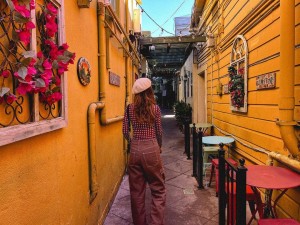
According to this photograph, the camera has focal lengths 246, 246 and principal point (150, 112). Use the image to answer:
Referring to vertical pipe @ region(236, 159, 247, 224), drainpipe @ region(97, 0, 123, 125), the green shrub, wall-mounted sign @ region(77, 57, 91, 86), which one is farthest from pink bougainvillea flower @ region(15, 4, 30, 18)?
the green shrub

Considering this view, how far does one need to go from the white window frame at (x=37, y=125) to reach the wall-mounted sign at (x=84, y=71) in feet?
1.99

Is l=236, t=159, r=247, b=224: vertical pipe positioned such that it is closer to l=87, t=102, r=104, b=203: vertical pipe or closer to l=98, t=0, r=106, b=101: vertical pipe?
l=87, t=102, r=104, b=203: vertical pipe

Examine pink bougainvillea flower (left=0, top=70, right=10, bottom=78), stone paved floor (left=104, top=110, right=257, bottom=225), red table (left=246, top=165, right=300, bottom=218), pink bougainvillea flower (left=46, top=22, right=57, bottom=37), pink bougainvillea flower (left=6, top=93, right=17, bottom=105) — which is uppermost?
pink bougainvillea flower (left=46, top=22, right=57, bottom=37)

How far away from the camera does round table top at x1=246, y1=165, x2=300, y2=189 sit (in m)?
2.58

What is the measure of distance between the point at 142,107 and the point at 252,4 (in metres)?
2.82

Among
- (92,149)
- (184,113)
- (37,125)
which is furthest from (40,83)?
(184,113)

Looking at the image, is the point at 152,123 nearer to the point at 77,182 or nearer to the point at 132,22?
the point at 77,182

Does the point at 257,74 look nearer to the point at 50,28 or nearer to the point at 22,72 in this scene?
the point at 50,28

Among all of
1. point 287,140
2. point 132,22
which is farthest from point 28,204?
point 132,22

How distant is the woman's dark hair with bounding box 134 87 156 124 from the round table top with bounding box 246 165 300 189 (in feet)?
4.56

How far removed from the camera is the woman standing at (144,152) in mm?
3172

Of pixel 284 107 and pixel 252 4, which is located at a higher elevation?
pixel 252 4

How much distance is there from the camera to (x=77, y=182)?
8.61ft

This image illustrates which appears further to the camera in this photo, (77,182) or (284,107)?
(284,107)
